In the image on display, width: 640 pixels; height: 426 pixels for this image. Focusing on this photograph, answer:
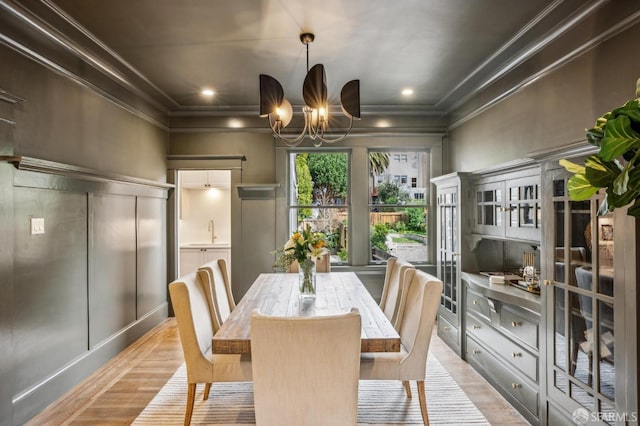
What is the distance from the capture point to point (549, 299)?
214 centimetres

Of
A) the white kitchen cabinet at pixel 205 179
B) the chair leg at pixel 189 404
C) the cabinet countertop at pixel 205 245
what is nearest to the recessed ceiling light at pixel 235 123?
the white kitchen cabinet at pixel 205 179

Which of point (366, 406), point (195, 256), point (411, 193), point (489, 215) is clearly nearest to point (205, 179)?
point (195, 256)

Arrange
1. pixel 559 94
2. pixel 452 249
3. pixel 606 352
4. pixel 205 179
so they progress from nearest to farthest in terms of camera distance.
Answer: pixel 606 352 < pixel 559 94 < pixel 452 249 < pixel 205 179

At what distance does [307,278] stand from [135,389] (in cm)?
166

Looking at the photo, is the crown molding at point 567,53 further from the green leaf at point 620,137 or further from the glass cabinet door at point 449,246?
the green leaf at point 620,137

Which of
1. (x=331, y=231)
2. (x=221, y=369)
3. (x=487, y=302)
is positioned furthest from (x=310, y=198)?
(x=221, y=369)

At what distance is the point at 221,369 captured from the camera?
215 cm

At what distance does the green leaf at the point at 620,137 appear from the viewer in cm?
92

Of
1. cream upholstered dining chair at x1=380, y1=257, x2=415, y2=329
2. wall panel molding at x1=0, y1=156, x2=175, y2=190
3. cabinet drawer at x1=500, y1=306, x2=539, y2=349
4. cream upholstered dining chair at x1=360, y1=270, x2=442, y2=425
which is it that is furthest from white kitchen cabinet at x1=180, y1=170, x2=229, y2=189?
cabinet drawer at x1=500, y1=306, x2=539, y2=349

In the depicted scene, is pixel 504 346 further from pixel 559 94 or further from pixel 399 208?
pixel 399 208

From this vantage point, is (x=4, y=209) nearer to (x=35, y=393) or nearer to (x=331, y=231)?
(x=35, y=393)

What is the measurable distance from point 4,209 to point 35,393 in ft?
4.22

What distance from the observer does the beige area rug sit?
2396 millimetres

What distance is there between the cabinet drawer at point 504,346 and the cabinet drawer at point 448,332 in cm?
27
